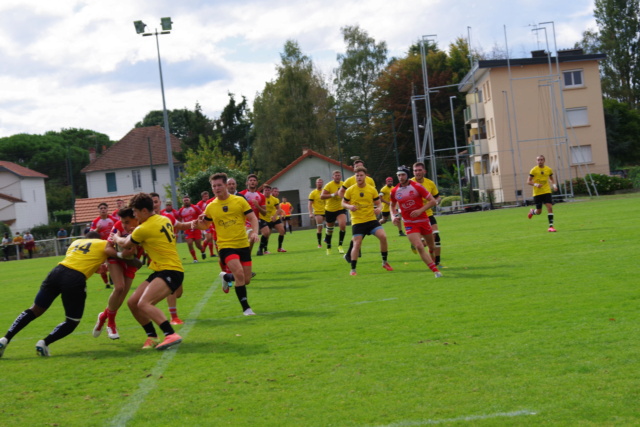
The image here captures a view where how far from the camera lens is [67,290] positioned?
8.52 metres

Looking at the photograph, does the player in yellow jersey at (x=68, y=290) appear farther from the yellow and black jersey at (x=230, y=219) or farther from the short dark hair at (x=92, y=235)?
the yellow and black jersey at (x=230, y=219)

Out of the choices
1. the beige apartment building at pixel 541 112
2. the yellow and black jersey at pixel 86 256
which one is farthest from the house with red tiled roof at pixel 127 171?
the yellow and black jersey at pixel 86 256

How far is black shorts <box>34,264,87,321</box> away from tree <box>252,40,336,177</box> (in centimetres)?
6110

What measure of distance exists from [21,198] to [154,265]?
246 ft

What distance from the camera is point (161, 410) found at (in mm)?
5684

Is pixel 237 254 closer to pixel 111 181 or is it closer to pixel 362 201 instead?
pixel 362 201

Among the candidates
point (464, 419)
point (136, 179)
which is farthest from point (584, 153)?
point (464, 419)

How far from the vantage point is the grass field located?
5.25 metres

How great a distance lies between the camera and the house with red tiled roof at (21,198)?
74.0m

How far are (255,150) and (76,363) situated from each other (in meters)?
66.6

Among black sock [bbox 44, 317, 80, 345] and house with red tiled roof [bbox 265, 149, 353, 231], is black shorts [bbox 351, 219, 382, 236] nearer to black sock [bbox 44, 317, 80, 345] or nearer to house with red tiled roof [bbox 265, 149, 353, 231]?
black sock [bbox 44, 317, 80, 345]

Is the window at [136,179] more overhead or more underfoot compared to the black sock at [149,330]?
more overhead

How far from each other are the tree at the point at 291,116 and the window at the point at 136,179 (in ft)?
41.8

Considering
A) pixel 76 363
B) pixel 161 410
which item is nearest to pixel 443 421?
pixel 161 410
